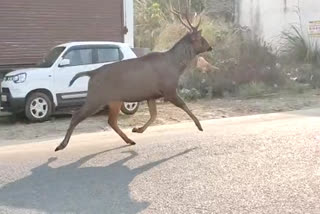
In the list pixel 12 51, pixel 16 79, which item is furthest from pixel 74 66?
pixel 12 51

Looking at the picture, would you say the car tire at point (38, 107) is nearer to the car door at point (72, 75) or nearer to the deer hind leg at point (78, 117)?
the car door at point (72, 75)

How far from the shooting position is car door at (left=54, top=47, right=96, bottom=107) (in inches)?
525

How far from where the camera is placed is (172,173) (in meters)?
7.75

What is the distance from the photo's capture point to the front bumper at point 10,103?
12914mm

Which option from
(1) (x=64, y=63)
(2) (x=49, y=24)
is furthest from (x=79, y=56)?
(2) (x=49, y=24)

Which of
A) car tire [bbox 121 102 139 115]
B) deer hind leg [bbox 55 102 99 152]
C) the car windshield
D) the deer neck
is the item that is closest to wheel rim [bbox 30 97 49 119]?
the car windshield

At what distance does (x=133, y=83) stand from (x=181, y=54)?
108 centimetres

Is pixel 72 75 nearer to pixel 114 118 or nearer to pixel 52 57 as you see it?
pixel 52 57

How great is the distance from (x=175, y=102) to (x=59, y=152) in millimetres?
2088

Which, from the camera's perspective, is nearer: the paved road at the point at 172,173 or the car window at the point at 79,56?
the paved road at the point at 172,173

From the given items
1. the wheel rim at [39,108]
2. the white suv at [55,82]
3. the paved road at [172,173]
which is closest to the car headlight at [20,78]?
the white suv at [55,82]

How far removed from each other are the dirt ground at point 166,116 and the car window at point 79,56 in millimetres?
1326

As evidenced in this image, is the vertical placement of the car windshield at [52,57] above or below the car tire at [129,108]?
above

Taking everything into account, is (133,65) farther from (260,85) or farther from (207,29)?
(207,29)
